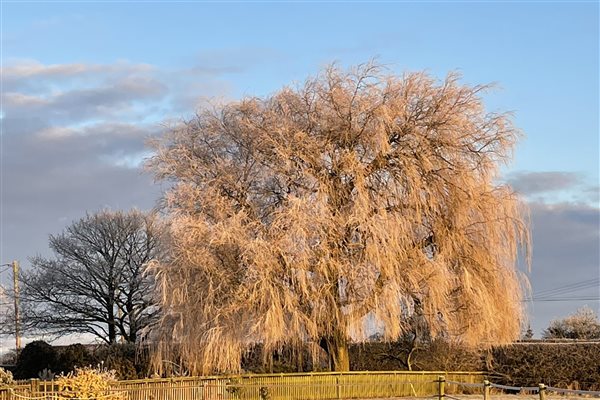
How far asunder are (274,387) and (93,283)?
27.4 metres

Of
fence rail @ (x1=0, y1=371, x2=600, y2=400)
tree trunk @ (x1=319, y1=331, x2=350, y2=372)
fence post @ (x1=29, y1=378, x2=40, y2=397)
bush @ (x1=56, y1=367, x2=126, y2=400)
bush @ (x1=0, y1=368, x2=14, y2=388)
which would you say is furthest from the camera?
tree trunk @ (x1=319, y1=331, x2=350, y2=372)

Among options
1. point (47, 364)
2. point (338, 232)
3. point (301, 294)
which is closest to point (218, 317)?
point (301, 294)

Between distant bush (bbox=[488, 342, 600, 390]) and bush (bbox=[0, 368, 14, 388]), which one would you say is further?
distant bush (bbox=[488, 342, 600, 390])

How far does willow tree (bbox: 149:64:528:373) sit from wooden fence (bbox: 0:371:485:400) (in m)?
1.40

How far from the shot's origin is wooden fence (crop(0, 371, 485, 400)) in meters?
23.5

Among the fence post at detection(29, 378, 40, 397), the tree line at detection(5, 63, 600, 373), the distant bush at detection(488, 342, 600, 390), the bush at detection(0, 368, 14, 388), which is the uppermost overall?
the tree line at detection(5, 63, 600, 373)

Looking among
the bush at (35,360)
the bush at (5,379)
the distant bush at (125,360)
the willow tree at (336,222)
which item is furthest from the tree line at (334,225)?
the bush at (35,360)

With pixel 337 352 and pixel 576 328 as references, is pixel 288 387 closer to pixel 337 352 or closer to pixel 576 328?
pixel 337 352

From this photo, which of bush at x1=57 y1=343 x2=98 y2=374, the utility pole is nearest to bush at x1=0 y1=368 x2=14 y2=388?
Result: bush at x1=57 y1=343 x2=98 y2=374

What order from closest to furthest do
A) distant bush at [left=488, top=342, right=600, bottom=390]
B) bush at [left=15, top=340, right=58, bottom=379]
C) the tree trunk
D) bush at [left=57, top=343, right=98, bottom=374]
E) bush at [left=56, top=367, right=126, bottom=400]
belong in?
1. bush at [left=56, top=367, right=126, bottom=400]
2. the tree trunk
3. distant bush at [left=488, top=342, right=600, bottom=390]
4. bush at [left=57, top=343, right=98, bottom=374]
5. bush at [left=15, top=340, right=58, bottom=379]

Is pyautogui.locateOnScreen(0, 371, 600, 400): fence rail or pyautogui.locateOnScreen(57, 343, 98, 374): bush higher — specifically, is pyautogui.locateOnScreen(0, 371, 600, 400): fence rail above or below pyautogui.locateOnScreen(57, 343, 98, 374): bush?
below

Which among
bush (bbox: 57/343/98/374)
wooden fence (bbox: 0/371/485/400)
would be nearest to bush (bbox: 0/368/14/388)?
wooden fence (bbox: 0/371/485/400)

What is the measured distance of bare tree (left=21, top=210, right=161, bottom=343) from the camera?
172 ft

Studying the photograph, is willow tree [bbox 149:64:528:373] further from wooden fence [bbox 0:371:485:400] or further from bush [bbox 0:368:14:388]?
bush [bbox 0:368:14:388]
